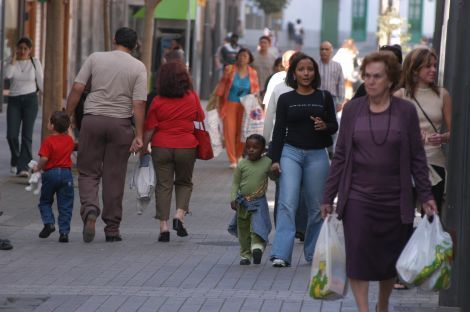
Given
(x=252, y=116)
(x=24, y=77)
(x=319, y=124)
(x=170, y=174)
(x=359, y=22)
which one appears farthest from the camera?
(x=359, y=22)

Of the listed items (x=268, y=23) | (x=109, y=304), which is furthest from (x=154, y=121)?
(x=268, y=23)

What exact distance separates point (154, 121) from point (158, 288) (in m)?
2.94

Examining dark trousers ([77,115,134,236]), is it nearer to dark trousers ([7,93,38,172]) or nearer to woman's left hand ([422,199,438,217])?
woman's left hand ([422,199,438,217])

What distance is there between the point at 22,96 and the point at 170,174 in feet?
18.4

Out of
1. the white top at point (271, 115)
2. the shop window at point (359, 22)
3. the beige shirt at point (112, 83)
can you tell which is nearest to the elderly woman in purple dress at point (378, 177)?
the white top at point (271, 115)

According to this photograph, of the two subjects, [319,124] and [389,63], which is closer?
[389,63]

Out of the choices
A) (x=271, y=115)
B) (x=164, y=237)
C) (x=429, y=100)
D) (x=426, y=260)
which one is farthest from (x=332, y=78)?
(x=426, y=260)

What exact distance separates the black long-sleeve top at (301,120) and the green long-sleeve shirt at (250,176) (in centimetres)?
35

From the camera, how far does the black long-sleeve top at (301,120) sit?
10836 mm

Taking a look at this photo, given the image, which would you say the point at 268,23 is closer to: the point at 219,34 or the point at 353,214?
the point at 219,34

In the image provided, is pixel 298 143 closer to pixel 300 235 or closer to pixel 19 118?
pixel 300 235

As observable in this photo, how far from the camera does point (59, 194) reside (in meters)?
12.5

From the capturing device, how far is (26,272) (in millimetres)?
10586

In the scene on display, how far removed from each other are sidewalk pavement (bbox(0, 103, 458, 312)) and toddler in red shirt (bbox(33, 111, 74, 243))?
0.20m
